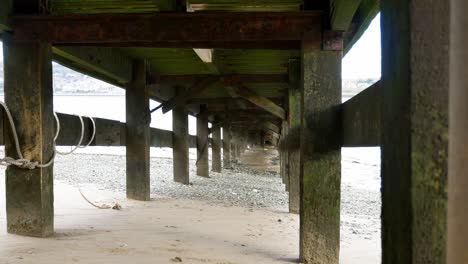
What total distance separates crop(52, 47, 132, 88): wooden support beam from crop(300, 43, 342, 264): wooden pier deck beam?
2.50m

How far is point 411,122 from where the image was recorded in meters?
1.21

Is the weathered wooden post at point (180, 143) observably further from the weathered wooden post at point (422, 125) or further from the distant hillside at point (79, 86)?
the distant hillside at point (79, 86)

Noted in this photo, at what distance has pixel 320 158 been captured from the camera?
12.4 ft

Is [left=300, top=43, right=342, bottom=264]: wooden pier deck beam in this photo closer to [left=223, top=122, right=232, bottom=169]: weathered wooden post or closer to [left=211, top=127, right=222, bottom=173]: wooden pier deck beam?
[left=211, top=127, right=222, bottom=173]: wooden pier deck beam

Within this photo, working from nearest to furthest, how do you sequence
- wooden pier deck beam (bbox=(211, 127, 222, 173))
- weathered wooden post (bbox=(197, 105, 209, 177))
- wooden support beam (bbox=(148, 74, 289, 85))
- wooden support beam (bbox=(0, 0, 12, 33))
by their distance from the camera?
wooden support beam (bbox=(0, 0, 12, 33)), wooden support beam (bbox=(148, 74, 289, 85)), weathered wooden post (bbox=(197, 105, 209, 177)), wooden pier deck beam (bbox=(211, 127, 222, 173))

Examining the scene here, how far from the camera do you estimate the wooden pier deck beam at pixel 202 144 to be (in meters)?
13.1

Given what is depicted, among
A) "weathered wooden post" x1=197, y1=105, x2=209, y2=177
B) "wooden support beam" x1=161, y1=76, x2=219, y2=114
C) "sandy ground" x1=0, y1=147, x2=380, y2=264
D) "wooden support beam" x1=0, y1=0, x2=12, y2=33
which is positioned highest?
"wooden support beam" x1=0, y1=0, x2=12, y2=33

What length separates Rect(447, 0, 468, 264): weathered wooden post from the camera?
1.18m

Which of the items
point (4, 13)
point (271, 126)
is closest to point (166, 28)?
point (4, 13)

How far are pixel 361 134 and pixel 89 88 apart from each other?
7670 cm

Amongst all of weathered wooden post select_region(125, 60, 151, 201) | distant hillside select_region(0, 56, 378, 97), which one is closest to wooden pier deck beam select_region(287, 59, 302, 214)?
weathered wooden post select_region(125, 60, 151, 201)

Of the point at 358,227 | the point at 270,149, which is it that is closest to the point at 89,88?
the point at 270,149

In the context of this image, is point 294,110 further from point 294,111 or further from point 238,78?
point 238,78

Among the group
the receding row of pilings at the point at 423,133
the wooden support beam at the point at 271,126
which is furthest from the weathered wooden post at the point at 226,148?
the receding row of pilings at the point at 423,133
